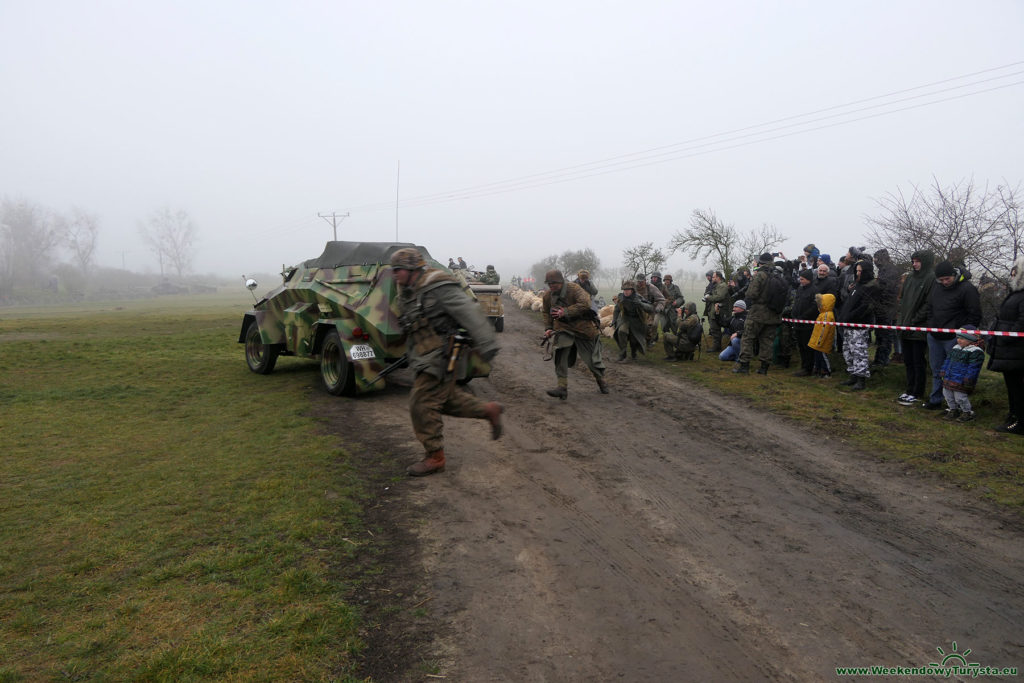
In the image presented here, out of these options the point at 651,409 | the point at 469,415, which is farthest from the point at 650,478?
the point at 651,409

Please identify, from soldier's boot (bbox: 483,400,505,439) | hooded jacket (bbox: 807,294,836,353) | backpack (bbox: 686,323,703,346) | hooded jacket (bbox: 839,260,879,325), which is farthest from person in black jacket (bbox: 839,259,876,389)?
soldier's boot (bbox: 483,400,505,439)

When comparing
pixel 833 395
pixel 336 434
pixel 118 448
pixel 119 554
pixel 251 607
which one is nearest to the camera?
pixel 251 607

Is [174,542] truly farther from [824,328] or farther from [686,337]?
[686,337]

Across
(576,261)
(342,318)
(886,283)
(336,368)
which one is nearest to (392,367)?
(342,318)

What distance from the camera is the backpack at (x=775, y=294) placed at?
10.4m

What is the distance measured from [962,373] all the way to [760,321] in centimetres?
359

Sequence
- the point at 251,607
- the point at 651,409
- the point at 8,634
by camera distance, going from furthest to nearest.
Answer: the point at 651,409
the point at 251,607
the point at 8,634

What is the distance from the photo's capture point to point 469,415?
573 centimetres

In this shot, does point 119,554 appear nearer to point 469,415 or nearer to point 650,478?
point 469,415

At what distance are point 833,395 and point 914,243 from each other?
3.77m

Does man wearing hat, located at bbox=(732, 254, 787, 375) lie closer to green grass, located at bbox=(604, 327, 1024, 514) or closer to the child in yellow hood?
green grass, located at bbox=(604, 327, 1024, 514)

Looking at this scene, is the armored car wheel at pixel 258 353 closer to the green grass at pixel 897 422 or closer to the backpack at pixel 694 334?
the green grass at pixel 897 422

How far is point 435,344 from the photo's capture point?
219 inches

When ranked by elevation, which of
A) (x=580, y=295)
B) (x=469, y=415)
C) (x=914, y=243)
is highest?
(x=914, y=243)
